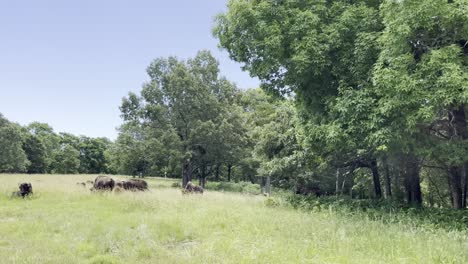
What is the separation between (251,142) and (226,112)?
4.56 metres

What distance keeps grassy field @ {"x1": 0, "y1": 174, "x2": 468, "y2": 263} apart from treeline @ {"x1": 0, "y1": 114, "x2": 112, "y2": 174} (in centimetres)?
4269

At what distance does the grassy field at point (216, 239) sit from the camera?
532 centimetres

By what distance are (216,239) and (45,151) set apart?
71.9m

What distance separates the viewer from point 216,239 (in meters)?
6.72

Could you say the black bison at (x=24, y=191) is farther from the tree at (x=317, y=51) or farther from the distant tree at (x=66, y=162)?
the distant tree at (x=66, y=162)

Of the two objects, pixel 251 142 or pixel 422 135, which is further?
pixel 251 142

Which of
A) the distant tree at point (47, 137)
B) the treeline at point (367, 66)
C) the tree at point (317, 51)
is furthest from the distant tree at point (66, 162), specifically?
the tree at point (317, 51)

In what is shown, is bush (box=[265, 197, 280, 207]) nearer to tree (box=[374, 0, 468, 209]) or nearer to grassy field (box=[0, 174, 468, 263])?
grassy field (box=[0, 174, 468, 263])

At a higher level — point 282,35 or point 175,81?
point 175,81

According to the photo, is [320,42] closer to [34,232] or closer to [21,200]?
[34,232]

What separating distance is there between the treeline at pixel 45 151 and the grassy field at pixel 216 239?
1681 inches

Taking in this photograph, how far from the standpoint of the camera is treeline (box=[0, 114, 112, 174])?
4959cm

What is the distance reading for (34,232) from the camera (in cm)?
775

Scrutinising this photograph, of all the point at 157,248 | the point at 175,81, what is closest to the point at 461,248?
the point at 157,248
